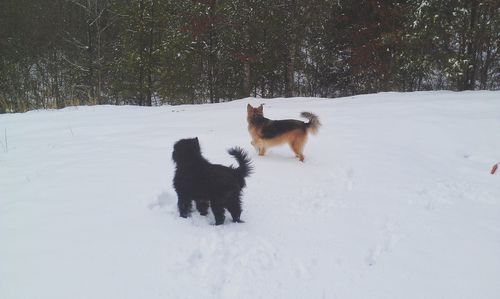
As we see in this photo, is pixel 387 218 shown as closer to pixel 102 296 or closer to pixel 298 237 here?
pixel 298 237

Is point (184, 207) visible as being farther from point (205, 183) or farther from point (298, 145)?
point (298, 145)

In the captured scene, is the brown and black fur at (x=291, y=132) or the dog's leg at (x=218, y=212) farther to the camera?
the brown and black fur at (x=291, y=132)

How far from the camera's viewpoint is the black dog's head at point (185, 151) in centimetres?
415

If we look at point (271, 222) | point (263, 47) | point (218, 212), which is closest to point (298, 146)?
point (271, 222)

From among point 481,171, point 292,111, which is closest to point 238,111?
point 292,111

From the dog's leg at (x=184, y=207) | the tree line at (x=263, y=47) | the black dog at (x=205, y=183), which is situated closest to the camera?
the black dog at (x=205, y=183)

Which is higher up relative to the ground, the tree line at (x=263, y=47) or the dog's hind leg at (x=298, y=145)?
the tree line at (x=263, y=47)

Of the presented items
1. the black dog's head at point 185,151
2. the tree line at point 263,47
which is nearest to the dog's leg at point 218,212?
the black dog's head at point 185,151

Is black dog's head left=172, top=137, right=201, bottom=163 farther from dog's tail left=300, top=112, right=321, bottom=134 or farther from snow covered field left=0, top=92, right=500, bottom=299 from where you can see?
dog's tail left=300, top=112, right=321, bottom=134

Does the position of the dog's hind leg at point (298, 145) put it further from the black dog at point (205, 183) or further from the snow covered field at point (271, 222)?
the black dog at point (205, 183)

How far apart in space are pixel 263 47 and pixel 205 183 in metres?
19.6

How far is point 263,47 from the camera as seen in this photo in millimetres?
22375

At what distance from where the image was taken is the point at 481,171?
582 cm

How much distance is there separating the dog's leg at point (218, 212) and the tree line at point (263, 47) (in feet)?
39.1
